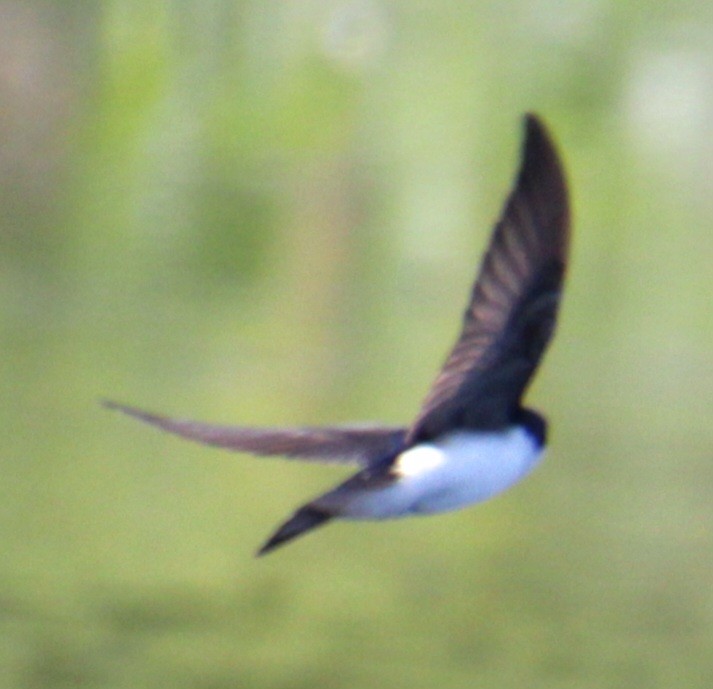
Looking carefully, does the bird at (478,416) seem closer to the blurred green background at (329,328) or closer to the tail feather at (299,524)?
the tail feather at (299,524)

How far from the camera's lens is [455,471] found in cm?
184

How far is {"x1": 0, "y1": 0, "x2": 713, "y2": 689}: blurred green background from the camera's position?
170 inches

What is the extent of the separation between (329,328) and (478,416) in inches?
214

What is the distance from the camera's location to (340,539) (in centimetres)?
507

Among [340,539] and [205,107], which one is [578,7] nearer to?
[205,107]

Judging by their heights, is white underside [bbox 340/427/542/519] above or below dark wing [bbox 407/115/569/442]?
below

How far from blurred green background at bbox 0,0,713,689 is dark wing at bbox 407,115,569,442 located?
226 cm

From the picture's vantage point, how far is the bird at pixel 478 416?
172cm

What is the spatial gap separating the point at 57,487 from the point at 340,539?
619 mm

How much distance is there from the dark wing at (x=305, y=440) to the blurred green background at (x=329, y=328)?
6.74 feet

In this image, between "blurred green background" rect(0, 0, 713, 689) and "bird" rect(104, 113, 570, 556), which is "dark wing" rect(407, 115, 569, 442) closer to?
"bird" rect(104, 113, 570, 556)

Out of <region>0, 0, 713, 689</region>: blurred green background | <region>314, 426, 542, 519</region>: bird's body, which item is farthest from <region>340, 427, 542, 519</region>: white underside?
<region>0, 0, 713, 689</region>: blurred green background

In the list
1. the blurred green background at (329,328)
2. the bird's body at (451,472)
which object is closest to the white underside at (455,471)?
the bird's body at (451,472)

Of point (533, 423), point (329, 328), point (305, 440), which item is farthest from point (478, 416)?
point (329, 328)
